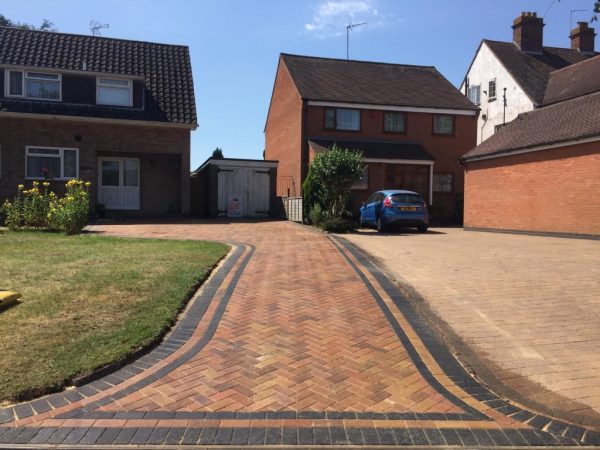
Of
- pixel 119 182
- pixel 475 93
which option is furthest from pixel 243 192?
pixel 475 93

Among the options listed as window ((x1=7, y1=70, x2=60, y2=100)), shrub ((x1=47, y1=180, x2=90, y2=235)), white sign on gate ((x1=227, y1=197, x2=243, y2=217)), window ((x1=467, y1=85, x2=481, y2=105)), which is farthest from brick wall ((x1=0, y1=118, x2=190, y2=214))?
window ((x1=467, y1=85, x2=481, y2=105))

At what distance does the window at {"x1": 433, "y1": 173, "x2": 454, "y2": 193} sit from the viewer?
Answer: 26422mm

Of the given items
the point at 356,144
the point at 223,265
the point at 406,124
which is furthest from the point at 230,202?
the point at 223,265

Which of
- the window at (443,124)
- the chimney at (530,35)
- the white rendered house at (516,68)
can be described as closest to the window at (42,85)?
the window at (443,124)

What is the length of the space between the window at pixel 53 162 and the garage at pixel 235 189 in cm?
612

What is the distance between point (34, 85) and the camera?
20844 mm

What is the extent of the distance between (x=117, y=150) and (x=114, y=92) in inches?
108

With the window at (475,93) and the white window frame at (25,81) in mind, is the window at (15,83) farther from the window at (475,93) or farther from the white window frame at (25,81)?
the window at (475,93)

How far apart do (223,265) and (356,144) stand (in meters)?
17.1

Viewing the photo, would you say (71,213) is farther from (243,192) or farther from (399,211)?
(243,192)

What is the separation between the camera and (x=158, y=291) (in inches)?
260

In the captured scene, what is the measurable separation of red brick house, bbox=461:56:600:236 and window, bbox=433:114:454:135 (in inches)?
250

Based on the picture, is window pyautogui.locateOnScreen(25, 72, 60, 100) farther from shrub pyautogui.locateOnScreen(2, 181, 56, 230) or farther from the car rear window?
the car rear window

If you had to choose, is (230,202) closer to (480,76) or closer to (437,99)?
(437,99)
